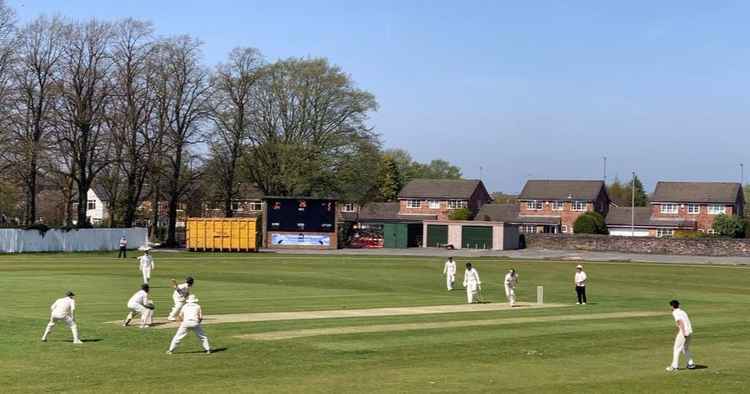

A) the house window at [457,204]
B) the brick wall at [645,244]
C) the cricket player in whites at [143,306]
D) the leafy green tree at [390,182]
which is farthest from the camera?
the leafy green tree at [390,182]

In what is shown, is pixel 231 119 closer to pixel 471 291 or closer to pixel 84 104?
Result: pixel 84 104

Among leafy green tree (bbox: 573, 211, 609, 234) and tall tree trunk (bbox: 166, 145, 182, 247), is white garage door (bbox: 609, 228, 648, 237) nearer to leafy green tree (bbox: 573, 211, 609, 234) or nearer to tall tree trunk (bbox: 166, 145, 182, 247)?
leafy green tree (bbox: 573, 211, 609, 234)

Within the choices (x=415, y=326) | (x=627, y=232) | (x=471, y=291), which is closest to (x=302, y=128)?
(x=627, y=232)

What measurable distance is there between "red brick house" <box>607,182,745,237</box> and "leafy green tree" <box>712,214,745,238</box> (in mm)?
16292

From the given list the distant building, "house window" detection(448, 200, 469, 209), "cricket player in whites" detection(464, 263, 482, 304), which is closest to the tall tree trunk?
the distant building

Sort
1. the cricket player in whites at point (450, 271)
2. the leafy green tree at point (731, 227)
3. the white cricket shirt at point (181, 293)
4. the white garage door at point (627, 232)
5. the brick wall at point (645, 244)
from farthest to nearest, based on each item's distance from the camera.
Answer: the white garage door at point (627, 232)
the leafy green tree at point (731, 227)
the brick wall at point (645, 244)
the cricket player in whites at point (450, 271)
the white cricket shirt at point (181, 293)

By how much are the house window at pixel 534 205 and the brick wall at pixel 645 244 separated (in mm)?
31859

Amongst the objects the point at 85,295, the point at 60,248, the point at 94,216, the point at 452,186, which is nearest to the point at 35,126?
the point at 60,248

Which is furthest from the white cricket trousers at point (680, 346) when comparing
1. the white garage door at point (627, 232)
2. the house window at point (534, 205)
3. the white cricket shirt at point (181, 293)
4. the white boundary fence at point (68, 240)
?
the house window at point (534, 205)

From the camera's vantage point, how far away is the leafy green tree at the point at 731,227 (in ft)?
375

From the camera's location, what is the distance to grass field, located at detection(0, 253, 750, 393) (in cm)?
2288

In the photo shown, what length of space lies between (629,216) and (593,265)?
62382 mm

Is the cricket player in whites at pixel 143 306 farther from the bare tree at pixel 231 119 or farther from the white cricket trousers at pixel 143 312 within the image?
the bare tree at pixel 231 119

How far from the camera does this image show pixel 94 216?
172 metres
